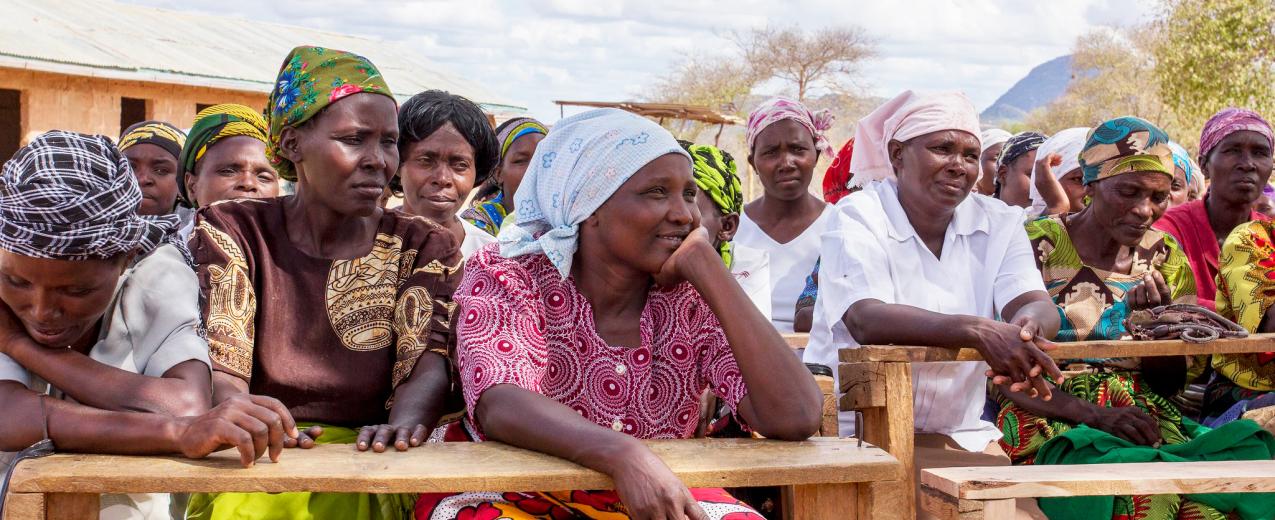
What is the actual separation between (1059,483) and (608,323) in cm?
121

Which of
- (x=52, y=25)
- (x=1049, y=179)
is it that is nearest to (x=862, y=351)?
(x=1049, y=179)

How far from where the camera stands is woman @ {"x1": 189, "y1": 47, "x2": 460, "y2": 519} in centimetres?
276

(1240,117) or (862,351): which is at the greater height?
(1240,117)

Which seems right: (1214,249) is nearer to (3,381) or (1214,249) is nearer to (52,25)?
(3,381)

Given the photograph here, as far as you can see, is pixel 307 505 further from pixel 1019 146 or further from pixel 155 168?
pixel 1019 146

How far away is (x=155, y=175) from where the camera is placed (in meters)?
4.78

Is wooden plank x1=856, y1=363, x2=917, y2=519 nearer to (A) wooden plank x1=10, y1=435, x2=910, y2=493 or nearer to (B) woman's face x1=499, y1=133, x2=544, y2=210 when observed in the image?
(A) wooden plank x1=10, y1=435, x2=910, y2=493

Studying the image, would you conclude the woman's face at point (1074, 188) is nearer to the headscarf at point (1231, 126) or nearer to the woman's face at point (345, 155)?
the headscarf at point (1231, 126)

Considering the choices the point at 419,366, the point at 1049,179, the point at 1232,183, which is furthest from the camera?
the point at 1049,179

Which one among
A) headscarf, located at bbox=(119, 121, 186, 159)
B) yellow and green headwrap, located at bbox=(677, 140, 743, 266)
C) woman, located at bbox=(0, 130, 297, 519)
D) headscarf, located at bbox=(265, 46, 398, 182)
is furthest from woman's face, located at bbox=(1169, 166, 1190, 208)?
woman, located at bbox=(0, 130, 297, 519)

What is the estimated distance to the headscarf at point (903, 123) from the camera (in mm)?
3883

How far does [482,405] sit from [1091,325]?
2457mm

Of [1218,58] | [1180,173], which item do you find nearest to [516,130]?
[1180,173]

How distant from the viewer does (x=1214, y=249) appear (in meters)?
4.84
